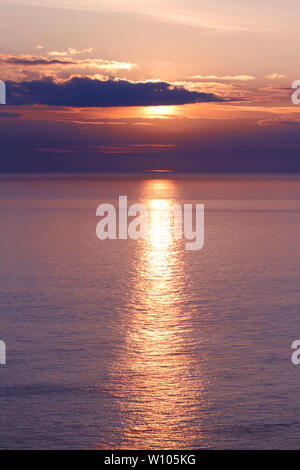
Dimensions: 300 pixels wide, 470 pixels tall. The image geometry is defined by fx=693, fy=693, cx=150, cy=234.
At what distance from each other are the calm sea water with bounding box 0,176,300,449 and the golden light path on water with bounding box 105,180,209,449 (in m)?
0.02

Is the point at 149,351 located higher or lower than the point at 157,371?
higher

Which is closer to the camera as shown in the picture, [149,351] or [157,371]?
[157,371]

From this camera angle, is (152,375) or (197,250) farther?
(197,250)

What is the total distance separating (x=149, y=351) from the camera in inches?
462

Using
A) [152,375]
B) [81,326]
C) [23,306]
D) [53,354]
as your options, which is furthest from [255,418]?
[23,306]

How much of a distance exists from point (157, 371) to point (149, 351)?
1.11 meters

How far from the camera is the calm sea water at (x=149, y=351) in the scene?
856 cm

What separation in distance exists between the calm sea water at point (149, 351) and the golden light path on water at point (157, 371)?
0.02 meters

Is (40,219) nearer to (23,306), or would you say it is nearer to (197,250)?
(197,250)

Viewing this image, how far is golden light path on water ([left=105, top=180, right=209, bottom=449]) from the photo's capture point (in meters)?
8.50

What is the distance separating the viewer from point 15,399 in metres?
9.39

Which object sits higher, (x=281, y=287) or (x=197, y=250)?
(x=197, y=250)
